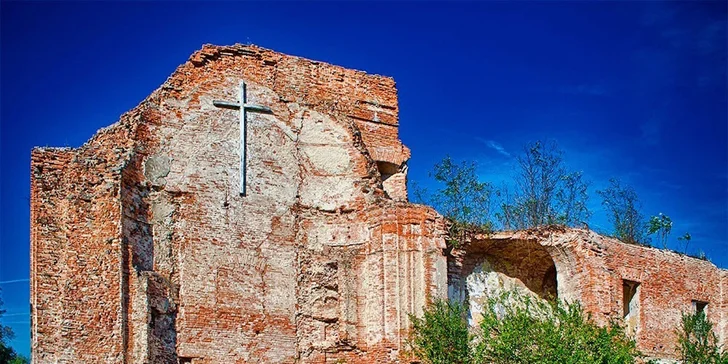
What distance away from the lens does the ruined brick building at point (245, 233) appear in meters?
14.8

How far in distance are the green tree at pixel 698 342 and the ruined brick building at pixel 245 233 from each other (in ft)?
5.80

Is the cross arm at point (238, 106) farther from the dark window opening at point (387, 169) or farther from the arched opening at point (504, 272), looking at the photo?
the arched opening at point (504, 272)

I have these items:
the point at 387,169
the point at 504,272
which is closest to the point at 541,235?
the point at 504,272

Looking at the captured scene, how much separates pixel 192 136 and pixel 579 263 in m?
7.01

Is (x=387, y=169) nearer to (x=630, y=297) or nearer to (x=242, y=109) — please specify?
(x=242, y=109)

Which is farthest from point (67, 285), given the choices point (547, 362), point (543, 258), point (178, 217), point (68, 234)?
point (543, 258)

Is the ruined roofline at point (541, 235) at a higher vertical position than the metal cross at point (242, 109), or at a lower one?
lower

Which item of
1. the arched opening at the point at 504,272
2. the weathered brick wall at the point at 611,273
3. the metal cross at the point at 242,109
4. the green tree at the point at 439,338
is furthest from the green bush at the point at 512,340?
the metal cross at the point at 242,109

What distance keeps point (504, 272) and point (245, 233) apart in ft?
16.4

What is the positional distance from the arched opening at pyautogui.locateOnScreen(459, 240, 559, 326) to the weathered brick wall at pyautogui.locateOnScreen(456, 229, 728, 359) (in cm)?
2

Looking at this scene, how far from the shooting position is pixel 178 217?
52.4ft

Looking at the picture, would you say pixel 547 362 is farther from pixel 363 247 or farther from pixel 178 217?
pixel 178 217

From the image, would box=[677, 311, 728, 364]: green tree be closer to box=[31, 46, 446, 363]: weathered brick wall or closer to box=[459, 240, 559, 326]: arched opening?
box=[459, 240, 559, 326]: arched opening

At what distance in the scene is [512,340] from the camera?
1628 centimetres
